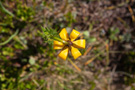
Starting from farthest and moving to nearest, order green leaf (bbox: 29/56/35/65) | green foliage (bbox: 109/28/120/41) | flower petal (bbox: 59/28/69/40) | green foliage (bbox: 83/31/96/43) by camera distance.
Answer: green foliage (bbox: 109/28/120/41)
green foliage (bbox: 83/31/96/43)
green leaf (bbox: 29/56/35/65)
flower petal (bbox: 59/28/69/40)

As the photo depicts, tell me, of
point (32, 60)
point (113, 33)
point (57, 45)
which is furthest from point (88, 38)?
point (57, 45)

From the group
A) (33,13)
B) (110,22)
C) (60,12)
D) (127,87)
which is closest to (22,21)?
(33,13)

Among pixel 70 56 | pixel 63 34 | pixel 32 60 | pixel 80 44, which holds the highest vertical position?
pixel 63 34

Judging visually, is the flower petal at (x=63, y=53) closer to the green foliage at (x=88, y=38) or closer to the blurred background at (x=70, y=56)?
the blurred background at (x=70, y=56)

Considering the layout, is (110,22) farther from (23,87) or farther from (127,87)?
(23,87)

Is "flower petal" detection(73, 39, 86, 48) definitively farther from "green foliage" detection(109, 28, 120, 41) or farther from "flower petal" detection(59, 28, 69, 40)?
"green foliage" detection(109, 28, 120, 41)

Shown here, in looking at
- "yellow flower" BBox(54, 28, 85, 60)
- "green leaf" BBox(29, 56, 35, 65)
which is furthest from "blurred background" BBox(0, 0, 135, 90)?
"yellow flower" BBox(54, 28, 85, 60)

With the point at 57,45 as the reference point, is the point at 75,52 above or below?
below

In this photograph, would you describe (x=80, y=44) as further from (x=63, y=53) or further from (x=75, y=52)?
(x=63, y=53)

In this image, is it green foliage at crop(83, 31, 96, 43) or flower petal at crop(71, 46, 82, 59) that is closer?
flower petal at crop(71, 46, 82, 59)
